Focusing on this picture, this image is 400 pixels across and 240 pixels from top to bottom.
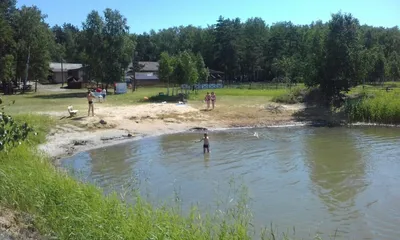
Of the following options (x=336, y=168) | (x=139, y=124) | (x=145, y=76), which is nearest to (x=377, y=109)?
(x=336, y=168)

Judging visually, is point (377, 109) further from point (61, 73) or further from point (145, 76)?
point (61, 73)

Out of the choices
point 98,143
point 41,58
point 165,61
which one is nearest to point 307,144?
point 98,143

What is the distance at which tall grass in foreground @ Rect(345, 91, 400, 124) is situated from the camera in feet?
116

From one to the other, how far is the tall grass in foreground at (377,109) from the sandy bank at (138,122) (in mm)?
5575

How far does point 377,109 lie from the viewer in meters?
36.2

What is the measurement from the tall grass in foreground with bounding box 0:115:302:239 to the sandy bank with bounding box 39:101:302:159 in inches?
490

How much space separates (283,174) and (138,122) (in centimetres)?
1645

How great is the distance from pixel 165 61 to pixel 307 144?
24.9 m

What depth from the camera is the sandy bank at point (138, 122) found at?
86.4 feet

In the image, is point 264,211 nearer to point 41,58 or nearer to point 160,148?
point 160,148

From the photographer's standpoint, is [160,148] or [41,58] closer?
[160,148]

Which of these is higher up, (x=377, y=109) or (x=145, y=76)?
(x=145, y=76)

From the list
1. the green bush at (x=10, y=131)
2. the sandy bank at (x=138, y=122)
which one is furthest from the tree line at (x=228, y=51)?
the green bush at (x=10, y=131)

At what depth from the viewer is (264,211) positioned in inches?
539
